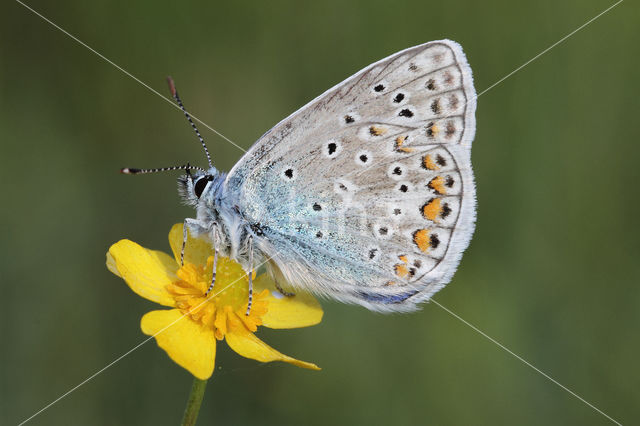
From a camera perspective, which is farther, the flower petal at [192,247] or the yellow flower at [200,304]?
the flower petal at [192,247]

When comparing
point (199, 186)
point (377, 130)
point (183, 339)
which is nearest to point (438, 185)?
point (377, 130)

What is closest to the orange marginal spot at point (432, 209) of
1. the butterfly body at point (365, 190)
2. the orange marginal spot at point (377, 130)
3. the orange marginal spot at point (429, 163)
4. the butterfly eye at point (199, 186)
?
the butterfly body at point (365, 190)

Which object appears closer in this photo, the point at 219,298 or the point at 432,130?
the point at 219,298

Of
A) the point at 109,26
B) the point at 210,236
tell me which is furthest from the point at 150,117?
the point at 210,236

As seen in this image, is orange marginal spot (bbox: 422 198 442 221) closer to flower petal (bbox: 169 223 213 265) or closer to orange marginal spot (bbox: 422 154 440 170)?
orange marginal spot (bbox: 422 154 440 170)

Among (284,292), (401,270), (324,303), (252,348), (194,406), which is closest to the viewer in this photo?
(194,406)

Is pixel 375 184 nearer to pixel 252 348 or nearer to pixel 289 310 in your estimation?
pixel 289 310

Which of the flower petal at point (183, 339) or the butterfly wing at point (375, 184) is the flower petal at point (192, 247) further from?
the flower petal at point (183, 339)
